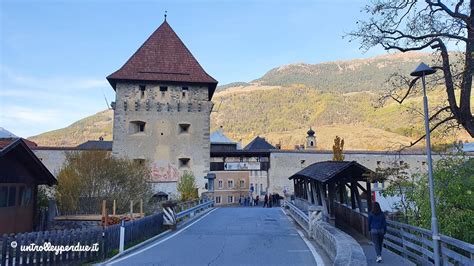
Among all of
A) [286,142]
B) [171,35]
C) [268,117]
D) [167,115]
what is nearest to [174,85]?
[167,115]

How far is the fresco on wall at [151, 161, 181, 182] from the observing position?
32.9 m

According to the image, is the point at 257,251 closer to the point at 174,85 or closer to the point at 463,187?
the point at 463,187

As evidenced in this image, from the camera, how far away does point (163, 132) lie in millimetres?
33594

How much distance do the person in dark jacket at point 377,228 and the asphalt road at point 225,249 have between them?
4.73ft

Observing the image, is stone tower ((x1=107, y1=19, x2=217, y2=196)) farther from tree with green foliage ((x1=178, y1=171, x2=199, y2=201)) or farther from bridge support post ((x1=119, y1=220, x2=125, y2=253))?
bridge support post ((x1=119, y1=220, x2=125, y2=253))

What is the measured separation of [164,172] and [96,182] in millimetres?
12399

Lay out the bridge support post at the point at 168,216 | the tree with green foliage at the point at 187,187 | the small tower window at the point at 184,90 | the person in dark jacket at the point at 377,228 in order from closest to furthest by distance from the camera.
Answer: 1. the person in dark jacket at the point at 377,228
2. the bridge support post at the point at 168,216
3. the tree with green foliage at the point at 187,187
4. the small tower window at the point at 184,90

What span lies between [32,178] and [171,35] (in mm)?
23367

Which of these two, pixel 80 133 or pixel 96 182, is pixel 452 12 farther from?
pixel 80 133

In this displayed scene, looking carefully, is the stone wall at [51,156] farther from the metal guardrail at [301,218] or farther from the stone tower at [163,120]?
the metal guardrail at [301,218]

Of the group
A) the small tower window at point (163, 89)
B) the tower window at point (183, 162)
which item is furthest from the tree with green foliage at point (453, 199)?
the small tower window at point (163, 89)

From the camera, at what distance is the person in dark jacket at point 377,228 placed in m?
9.24

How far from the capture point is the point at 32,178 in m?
17.3

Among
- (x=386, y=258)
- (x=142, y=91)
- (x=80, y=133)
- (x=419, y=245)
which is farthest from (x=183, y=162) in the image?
(x=80, y=133)
